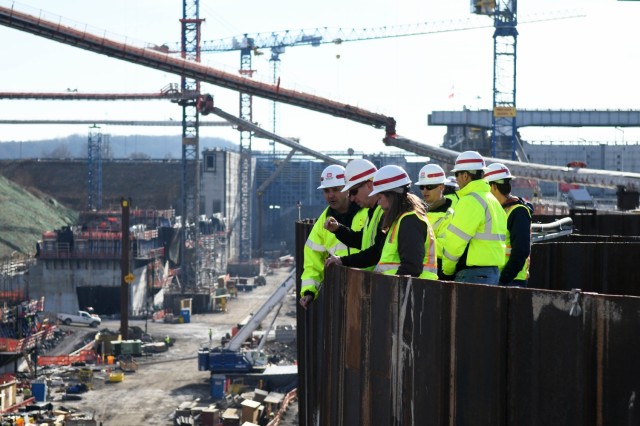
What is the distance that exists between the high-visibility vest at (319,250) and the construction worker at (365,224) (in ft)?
1.09

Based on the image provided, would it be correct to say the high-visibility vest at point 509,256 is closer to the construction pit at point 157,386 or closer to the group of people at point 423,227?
the group of people at point 423,227

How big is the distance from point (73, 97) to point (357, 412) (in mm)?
99159

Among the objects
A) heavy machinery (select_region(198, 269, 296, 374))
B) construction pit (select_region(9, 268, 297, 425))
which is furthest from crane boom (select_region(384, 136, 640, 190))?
construction pit (select_region(9, 268, 297, 425))

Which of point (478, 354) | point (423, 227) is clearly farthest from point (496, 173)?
point (478, 354)

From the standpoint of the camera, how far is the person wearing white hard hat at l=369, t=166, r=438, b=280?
25.1ft

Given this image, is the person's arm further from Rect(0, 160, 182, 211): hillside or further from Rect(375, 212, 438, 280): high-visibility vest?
Rect(0, 160, 182, 211): hillside

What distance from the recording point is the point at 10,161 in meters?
148

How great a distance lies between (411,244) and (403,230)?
13 cm

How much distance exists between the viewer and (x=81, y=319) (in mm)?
67250

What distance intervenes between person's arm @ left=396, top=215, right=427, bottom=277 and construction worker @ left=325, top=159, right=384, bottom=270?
87 cm

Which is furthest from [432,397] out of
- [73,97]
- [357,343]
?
[73,97]

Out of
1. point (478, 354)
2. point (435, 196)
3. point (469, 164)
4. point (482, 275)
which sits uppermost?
point (469, 164)

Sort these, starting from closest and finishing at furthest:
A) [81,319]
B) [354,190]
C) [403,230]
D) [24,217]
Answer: [403,230], [354,190], [81,319], [24,217]

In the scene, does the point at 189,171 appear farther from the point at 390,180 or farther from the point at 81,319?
the point at 390,180
